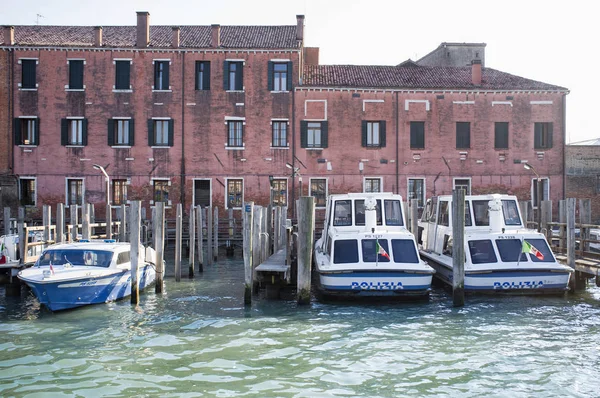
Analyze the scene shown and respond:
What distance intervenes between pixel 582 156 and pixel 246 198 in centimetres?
1770

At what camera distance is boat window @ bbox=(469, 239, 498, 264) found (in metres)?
14.2

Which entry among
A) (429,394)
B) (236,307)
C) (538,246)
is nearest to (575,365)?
(429,394)

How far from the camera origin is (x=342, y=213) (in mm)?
15867

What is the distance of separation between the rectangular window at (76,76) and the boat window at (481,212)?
66.8 ft

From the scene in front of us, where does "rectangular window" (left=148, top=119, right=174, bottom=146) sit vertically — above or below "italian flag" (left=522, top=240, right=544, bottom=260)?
above

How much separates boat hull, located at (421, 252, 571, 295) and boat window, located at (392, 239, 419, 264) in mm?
1275

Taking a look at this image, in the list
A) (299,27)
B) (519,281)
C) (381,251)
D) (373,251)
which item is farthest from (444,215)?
(299,27)

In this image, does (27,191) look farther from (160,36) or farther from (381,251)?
(381,251)

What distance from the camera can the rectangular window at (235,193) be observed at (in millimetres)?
28422

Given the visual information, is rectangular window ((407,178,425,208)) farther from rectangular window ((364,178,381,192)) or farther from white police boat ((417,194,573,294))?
white police boat ((417,194,573,294))

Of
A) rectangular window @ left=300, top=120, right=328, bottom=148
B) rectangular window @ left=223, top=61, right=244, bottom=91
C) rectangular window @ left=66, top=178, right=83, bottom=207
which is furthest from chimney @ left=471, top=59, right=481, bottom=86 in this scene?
rectangular window @ left=66, top=178, right=83, bottom=207

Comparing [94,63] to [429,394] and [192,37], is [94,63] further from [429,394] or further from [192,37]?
[429,394]

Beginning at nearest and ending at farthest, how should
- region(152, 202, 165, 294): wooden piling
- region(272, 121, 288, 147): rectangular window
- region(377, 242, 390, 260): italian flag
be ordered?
region(377, 242, 390, 260): italian flag, region(152, 202, 165, 294): wooden piling, region(272, 121, 288, 147): rectangular window

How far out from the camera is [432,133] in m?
28.8
